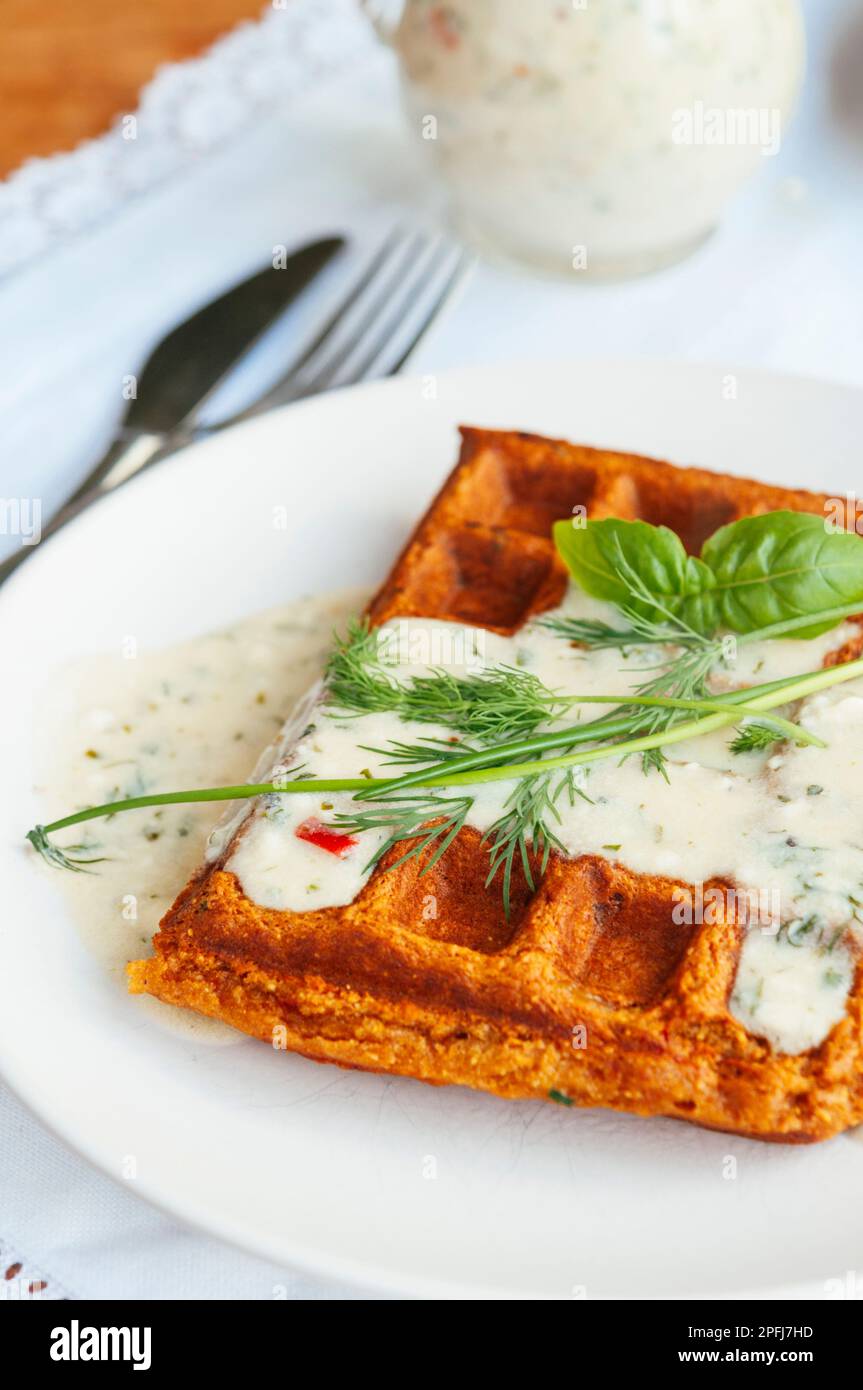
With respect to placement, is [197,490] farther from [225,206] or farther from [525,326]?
[225,206]

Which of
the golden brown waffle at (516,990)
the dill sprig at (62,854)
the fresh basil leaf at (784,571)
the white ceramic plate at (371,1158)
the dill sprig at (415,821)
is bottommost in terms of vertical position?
the white ceramic plate at (371,1158)

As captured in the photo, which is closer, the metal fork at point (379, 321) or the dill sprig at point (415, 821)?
the dill sprig at point (415, 821)

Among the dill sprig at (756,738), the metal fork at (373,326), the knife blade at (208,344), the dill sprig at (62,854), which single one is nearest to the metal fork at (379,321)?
the metal fork at (373,326)

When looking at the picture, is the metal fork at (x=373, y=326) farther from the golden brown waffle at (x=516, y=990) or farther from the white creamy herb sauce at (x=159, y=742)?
the golden brown waffle at (x=516, y=990)

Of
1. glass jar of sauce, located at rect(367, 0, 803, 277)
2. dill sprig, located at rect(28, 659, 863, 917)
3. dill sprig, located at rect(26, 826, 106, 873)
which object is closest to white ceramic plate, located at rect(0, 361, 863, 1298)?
dill sprig, located at rect(26, 826, 106, 873)

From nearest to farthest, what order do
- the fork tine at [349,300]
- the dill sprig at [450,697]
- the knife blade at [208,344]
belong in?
1. the dill sprig at [450,697]
2. the knife blade at [208,344]
3. the fork tine at [349,300]

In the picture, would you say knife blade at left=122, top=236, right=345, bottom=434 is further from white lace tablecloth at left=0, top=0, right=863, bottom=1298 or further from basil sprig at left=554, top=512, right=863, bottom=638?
basil sprig at left=554, top=512, right=863, bottom=638
